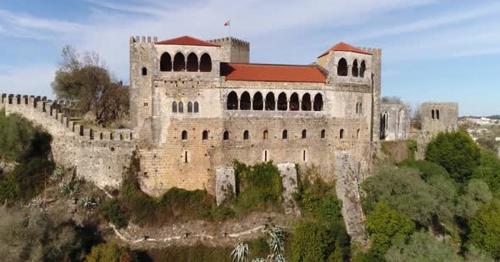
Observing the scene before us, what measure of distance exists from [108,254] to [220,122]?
1385 cm

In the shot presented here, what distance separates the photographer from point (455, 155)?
166 ft

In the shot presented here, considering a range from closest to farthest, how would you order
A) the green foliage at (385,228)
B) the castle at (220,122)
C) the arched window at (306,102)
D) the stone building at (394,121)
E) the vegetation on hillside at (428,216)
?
the vegetation on hillside at (428,216)
the green foliage at (385,228)
the castle at (220,122)
the arched window at (306,102)
the stone building at (394,121)

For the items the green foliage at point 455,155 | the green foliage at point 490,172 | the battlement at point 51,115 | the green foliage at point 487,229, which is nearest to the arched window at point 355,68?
the green foliage at point 455,155

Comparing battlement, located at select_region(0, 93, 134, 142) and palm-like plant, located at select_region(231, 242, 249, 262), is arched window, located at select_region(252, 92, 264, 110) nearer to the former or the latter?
battlement, located at select_region(0, 93, 134, 142)

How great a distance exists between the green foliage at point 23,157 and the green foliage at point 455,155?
3685 cm

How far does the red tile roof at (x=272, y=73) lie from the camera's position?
4162cm

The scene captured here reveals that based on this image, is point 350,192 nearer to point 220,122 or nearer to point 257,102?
point 257,102

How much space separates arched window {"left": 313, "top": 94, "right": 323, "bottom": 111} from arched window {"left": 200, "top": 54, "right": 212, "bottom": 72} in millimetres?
9636

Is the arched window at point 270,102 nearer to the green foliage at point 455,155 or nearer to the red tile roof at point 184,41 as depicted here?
the red tile roof at point 184,41

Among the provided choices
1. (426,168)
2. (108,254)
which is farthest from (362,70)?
(108,254)

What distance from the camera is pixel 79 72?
169 ft

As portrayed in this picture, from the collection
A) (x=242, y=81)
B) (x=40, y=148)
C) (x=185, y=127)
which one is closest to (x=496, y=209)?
(x=242, y=81)

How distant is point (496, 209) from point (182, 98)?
26606mm

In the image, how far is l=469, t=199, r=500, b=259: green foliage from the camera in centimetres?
3725
